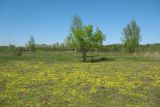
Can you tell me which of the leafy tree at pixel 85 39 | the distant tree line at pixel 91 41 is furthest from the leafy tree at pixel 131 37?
the leafy tree at pixel 85 39

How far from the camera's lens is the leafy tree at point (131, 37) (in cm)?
6888

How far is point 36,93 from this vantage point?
1548 centimetres

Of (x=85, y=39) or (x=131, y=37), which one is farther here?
(x=131, y=37)

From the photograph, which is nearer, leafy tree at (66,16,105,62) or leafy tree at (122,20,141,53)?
leafy tree at (66,16,105,62)

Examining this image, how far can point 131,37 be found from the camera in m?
69.4

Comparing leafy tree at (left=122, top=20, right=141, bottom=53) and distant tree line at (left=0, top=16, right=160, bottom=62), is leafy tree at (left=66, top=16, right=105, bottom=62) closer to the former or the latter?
distant tree line at (left=0, top=16, right=160, bottom=62)

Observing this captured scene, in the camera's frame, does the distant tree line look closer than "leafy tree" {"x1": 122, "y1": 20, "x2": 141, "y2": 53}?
Yes

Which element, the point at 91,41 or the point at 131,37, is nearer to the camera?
the point at 91,41

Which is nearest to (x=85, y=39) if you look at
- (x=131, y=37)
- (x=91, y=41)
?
(x=91, y=41)

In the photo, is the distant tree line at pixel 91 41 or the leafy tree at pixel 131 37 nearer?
the distant tree line at pixel 91 41

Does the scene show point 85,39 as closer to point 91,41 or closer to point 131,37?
point 91,41

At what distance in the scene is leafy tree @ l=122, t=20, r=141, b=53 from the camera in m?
68.9

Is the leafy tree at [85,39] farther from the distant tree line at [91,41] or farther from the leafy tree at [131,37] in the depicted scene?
the leafy tree at [131,37]

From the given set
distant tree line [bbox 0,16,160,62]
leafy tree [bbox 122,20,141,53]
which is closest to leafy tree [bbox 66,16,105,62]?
distant tree line [bbox 0,16,160,62]
